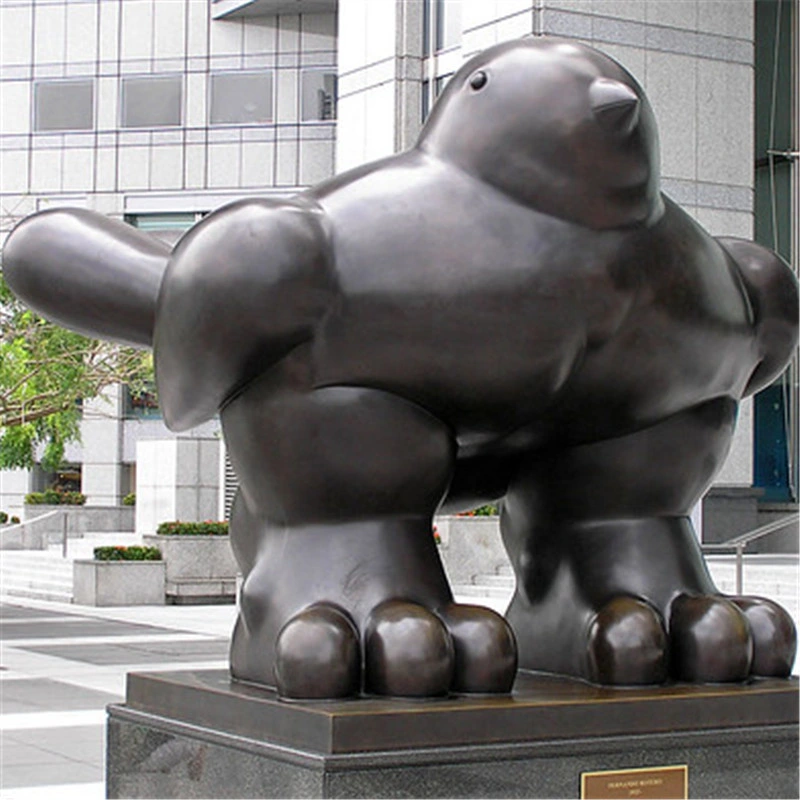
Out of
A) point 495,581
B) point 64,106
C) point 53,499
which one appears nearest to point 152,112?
point 64,106

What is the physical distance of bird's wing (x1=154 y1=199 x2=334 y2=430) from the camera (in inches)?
111

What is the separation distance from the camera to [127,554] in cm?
1903

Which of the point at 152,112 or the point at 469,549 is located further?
the point at 152,112

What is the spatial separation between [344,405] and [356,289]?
227 mm

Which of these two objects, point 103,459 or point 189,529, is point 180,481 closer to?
point 189,529

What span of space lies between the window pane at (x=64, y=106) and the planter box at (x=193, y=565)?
21.8 metres

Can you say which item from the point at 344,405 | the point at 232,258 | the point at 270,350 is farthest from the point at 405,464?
the point at 232,258

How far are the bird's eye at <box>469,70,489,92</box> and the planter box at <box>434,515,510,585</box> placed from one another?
1433 centimetres

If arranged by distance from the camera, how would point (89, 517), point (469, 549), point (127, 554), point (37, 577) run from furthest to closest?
point (89, 517) → point (37, 577) → point (127, 554) → point (469, 549)

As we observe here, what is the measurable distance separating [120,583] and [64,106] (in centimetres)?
2279

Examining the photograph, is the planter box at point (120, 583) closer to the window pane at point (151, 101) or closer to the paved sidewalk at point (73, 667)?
the paved sidewalk at point (73, 667)

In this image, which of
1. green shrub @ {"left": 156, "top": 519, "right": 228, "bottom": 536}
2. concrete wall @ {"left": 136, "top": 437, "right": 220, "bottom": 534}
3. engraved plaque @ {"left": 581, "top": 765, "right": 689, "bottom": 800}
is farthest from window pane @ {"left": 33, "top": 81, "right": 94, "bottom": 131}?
engraved plaque @ {"left": 581, "top": 765, "right": 689, "bottom": 800}

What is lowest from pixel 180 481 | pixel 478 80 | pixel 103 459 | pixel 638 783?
pixel 638 783

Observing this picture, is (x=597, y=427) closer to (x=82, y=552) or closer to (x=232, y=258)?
→ (x=232, y=258)
